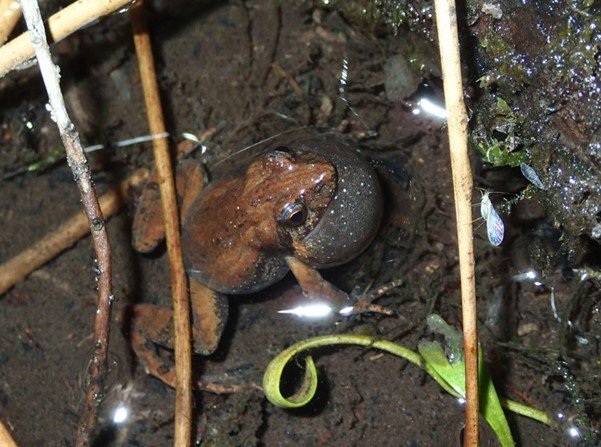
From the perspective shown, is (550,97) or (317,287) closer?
(550,97)

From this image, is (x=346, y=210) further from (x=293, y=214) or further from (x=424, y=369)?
(x=424, y=369)

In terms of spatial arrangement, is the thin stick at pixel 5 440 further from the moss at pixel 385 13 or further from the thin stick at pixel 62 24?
the moss at pixel 385 13

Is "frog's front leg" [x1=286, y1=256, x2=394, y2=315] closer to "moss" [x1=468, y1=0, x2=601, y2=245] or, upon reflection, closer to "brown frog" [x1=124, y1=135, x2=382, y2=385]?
"brown frog" [x1=124, y1=135, x2=382, y2=385]

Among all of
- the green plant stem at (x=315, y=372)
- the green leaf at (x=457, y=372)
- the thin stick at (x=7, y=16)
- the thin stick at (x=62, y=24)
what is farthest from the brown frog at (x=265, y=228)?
the thin stick at (x=7, y=16)

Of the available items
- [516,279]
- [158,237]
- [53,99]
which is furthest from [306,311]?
[53,99]

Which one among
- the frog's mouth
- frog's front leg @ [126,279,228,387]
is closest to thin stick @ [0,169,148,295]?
frog's front leg @ [126,279,228,387]

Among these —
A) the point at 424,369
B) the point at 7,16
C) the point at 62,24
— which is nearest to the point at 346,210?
the point at 424,369
